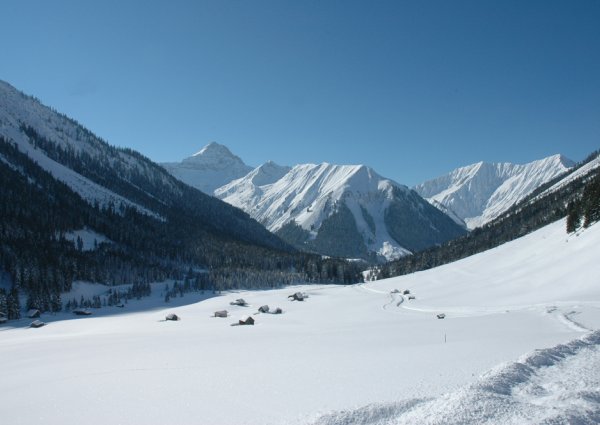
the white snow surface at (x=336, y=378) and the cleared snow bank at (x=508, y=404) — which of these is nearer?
the cleared snow bank at (x=508, y=404)

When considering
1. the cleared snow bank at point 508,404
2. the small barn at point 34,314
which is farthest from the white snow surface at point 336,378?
the small barn at point 34,314

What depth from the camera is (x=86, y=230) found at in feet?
584

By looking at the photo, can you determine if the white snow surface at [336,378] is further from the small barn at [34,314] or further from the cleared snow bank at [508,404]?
the small barn at [34,314]

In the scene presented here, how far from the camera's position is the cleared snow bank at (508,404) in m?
10.9

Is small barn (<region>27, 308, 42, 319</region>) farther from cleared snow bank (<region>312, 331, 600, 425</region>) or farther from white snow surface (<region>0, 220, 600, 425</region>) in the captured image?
cleared snow bank (<region>312, 331, 600, 425</region>)

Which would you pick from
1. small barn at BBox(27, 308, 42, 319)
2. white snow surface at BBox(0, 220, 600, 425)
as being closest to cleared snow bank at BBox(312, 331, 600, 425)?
white snow surface at BBox(0, 220, 600, 425)

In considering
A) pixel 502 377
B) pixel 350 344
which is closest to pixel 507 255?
pixel 350 344

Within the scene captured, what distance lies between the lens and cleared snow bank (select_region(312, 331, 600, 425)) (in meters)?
10.9

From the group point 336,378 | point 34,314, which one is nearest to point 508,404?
point 336,378

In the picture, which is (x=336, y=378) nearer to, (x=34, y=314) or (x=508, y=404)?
(x=508, y=404)

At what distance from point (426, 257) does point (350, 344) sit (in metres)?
175

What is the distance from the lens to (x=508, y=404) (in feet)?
38.7

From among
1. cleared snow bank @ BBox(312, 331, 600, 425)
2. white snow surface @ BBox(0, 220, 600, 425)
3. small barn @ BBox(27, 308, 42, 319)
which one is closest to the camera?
cleared snow bank @ BBox(312, 331, 600, 425)

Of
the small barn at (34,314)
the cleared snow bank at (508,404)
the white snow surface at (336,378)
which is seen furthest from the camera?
the small barn at (34,314)
